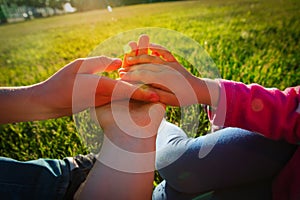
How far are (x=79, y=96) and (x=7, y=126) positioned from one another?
0.82m

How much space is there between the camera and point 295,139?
2.38ft

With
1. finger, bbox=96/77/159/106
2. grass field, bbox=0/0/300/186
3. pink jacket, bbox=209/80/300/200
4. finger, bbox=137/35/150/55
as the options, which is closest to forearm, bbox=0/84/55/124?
finger, bbox=96/77/159/106

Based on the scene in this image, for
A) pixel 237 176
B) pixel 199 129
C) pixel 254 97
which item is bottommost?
pixel 199 129

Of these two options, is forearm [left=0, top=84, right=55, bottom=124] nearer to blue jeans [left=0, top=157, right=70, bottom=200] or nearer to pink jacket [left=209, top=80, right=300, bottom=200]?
blue jeans [left=0, top=157, right=70, bottom=200]

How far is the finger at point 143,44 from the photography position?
822mm

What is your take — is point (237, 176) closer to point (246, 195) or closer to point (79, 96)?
point (246, 195)

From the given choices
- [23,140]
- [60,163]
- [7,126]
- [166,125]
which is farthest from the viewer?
[7,126]

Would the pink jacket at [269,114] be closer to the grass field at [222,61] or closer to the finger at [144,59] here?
the finger at [144,59]

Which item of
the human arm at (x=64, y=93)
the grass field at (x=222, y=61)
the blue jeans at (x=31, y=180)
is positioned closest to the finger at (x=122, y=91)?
the human arm at (x=64, y=93)

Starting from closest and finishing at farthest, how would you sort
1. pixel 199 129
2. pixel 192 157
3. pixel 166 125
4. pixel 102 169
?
pixel 102 169, pixel 192 157, pixel 166 125, pixel 199 129

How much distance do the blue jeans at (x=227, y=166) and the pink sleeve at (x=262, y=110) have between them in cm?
4

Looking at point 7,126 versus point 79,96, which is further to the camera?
point 7,126

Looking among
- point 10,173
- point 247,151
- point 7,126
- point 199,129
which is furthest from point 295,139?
point 7,126

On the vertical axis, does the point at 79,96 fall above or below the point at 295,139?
above
